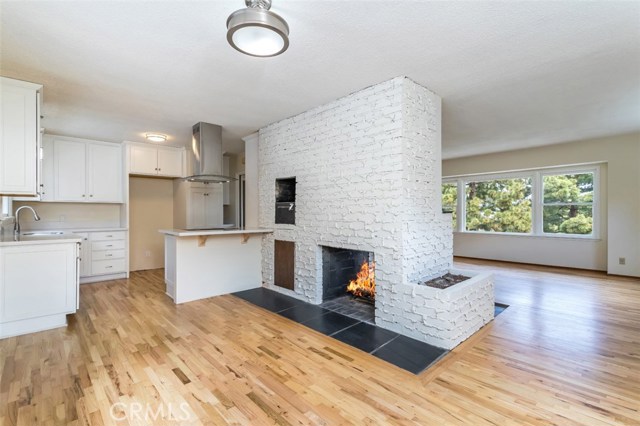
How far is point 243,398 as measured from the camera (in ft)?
6.11

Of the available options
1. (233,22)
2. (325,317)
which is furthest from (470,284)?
(233,22)

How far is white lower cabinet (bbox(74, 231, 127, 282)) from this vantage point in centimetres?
489

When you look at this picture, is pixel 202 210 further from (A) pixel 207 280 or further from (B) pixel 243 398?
(B) pixel 243 398

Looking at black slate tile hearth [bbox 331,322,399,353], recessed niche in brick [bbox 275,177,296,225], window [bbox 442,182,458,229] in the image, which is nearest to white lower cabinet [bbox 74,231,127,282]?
recessed niche in brick [bbox 275,177,296,225]

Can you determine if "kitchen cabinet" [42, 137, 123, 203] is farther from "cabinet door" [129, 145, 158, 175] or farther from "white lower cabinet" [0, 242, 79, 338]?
"white lower cabinet" [0, 242, 79, 338]

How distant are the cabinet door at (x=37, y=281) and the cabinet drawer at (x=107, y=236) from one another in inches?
88.4

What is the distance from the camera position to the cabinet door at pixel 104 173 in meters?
5.21

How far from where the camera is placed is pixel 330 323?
3131mm

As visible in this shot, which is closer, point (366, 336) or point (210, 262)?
point (366, 336)

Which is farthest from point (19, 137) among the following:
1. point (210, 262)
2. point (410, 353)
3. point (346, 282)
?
point (410, 353)

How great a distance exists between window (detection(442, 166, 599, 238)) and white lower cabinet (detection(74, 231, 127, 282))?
589 centimetres

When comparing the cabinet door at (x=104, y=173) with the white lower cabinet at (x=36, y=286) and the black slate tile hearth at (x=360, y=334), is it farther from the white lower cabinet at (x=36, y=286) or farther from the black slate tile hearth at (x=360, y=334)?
the black slate tile hearth at (x=360, y=334)

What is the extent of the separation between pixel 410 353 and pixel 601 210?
5585 millimetres

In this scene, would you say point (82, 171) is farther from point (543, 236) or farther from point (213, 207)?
point (543, 236)
